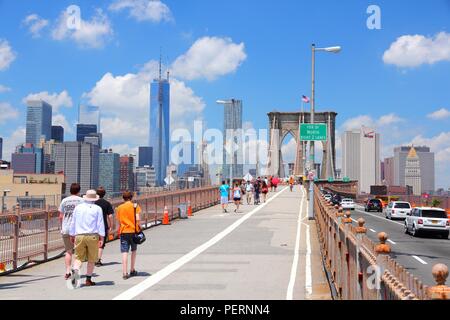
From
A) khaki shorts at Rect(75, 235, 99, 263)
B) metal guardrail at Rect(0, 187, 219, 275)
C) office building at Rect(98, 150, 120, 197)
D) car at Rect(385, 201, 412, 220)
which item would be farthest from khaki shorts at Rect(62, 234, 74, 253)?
office building at Rect(98, 150, 120, 197)

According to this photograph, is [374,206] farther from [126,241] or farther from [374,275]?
[374,275]

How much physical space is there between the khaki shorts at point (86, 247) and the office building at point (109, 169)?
114m

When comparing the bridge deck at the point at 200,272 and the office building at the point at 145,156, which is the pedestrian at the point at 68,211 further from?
the office building at the point at 145,156

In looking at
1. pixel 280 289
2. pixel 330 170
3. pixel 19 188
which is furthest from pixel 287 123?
pixel 280 289

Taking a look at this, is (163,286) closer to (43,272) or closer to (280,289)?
(280,289)

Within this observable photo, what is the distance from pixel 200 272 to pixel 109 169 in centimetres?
13242

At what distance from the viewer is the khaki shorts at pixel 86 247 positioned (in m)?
10.0

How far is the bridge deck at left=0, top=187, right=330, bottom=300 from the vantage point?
9.59 meters

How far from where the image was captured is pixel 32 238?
13.5 meters

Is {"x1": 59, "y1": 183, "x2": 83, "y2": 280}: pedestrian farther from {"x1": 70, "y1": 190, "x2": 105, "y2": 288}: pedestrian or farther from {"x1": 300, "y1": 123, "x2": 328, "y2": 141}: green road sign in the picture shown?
{"x1": 300, "y1": 123, "x2": 328, "y2": 141}: green road sign

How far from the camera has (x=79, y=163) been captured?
162 m

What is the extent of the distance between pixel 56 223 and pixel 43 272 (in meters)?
2.70

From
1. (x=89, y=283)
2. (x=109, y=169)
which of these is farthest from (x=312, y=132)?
(x=109, y=169)

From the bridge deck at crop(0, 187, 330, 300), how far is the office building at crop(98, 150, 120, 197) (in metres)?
107
